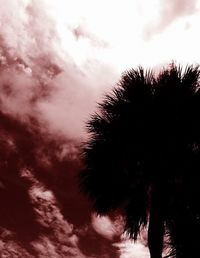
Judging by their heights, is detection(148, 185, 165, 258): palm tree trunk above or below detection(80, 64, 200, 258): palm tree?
below

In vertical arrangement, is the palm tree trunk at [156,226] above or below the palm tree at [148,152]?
below

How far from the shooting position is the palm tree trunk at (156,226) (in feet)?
28.0

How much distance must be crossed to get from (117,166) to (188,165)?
177 centimetres

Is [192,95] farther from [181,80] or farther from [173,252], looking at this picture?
[173,252]

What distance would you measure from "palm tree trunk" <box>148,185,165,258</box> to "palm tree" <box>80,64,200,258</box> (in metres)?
0.02

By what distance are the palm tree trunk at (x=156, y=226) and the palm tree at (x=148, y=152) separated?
2 cm

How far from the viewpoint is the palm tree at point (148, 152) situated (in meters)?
9.35

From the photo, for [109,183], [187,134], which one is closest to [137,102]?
[187,134]

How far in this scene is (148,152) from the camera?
9.72m

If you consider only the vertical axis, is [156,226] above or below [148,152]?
→ below

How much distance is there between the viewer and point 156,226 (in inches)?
346

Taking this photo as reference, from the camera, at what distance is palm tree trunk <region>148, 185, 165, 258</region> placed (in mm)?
8547

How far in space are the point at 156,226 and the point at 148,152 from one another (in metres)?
1.81

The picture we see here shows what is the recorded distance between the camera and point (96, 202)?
10414 millimetres
